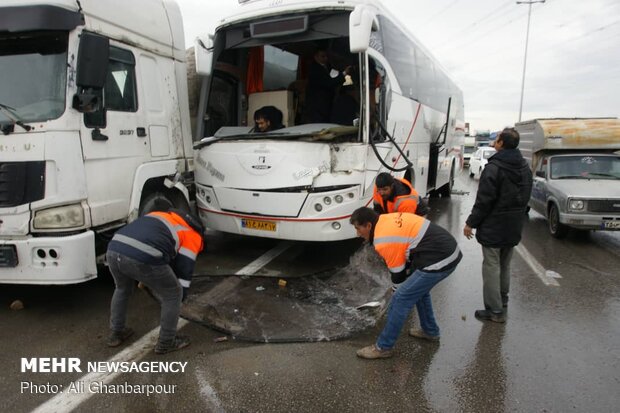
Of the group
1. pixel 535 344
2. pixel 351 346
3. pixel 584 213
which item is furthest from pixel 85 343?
pixel 584 213

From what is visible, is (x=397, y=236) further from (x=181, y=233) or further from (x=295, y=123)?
(x=295, y=123)

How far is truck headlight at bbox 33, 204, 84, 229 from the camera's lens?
3775 millimetres

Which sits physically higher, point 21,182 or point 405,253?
point 21,182

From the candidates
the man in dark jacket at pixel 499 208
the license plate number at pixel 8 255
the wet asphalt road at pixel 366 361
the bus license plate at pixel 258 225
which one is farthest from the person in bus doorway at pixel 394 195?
the license plate number at pixel 8 255

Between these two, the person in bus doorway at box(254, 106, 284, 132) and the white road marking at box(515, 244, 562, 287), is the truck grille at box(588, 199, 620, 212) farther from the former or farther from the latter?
the person in bus doorway at box(254, 106, 284, 132)

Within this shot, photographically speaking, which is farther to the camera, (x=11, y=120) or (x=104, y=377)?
(x=11, y=120)

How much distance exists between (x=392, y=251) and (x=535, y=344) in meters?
1.80

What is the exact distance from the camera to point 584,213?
733 centimetres

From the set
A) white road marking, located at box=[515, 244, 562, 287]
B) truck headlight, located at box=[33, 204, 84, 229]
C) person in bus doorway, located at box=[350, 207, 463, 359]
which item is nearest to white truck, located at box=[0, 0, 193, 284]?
truck headlight, located at box=[33, 204, 84, 229]

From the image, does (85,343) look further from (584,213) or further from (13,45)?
(584,213)

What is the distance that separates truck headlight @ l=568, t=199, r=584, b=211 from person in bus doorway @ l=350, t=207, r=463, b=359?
5.24 meters

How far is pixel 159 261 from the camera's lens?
10.5 ft

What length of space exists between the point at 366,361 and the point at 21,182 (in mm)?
3412

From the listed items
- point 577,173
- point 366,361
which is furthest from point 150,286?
point 577,173
